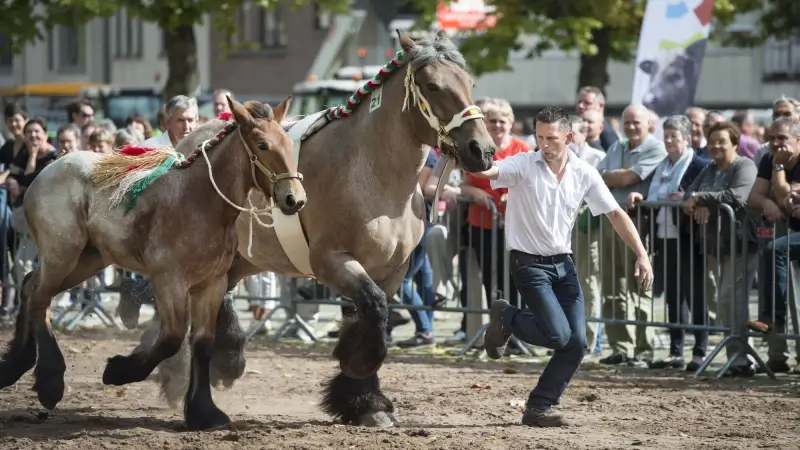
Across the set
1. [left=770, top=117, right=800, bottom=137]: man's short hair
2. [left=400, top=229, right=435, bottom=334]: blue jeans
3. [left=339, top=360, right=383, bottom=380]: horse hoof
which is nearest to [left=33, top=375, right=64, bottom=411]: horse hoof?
[left=339, top=360, right=383, bottom=380]: horse hoof

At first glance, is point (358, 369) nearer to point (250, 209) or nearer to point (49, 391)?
point (250, 209)

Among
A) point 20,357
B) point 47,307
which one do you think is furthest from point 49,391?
point 47,307

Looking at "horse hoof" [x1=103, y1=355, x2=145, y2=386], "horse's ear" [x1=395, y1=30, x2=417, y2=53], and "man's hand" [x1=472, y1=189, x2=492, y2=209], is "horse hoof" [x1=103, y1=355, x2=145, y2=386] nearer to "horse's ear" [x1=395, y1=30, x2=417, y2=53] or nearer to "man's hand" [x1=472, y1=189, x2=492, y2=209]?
"horse's ear" [x1=395, y1=30, x2=417, y2=53]

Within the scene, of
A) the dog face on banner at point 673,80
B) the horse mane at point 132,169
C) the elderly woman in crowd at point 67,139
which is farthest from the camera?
the dog face on banner at point 673,80

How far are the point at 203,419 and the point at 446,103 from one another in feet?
7.30

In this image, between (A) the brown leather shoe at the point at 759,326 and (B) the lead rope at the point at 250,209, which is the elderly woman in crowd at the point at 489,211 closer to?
(A) the brown leather shoe at the point at 759,326

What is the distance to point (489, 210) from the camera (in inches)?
483

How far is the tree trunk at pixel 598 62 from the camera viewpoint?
26547 mm

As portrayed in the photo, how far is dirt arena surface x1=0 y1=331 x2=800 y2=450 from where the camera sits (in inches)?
304

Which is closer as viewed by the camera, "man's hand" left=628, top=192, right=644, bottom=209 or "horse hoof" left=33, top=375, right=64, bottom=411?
"horse hoof" left=33, top=375, right=64, bottom=411

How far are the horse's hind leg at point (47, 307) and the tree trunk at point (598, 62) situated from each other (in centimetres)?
1903

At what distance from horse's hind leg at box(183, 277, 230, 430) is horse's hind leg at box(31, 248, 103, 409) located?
0.80m

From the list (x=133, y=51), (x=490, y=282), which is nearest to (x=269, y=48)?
(x=133, y=51)

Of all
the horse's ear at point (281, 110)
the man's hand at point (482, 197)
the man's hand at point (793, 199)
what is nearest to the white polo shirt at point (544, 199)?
the horse's ear at point (281, 110)
